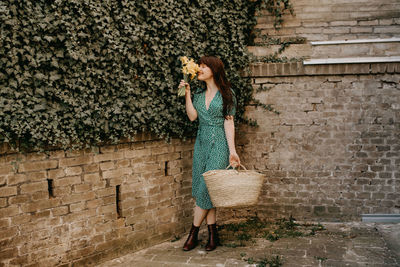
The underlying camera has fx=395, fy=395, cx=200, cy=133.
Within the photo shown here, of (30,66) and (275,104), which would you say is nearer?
(30,66)

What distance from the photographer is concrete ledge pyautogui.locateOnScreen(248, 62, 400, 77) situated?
6.14m

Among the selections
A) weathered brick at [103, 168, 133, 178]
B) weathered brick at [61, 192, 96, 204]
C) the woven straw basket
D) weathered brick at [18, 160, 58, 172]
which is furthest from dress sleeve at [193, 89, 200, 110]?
weathered brick at [18, 160, 58, 172]

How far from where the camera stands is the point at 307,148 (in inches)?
254

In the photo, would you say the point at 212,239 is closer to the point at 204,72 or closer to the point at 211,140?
the point at 211,140

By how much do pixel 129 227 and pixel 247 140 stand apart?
2.46 meters

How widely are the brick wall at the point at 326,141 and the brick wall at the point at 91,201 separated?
1.39 meters

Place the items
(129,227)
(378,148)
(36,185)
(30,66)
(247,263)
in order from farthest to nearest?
(378,148), (129,227), (247,263), (36,185), (30,66)

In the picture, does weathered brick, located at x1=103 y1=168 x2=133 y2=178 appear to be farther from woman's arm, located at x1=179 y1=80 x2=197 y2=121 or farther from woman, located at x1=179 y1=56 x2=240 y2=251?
woman's arm, located at x1=179 y1=80 x2=197 y2=121

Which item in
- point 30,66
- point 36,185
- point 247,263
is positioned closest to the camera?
point 30,66

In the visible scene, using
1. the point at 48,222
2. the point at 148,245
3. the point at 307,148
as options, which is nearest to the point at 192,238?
the point at 148,245

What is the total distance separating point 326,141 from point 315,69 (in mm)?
1171

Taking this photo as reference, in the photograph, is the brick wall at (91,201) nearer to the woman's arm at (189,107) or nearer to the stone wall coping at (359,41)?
the woman's arm at (189,107)

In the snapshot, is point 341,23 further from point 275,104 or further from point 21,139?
point 21,139

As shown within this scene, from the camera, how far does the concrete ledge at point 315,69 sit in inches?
242
